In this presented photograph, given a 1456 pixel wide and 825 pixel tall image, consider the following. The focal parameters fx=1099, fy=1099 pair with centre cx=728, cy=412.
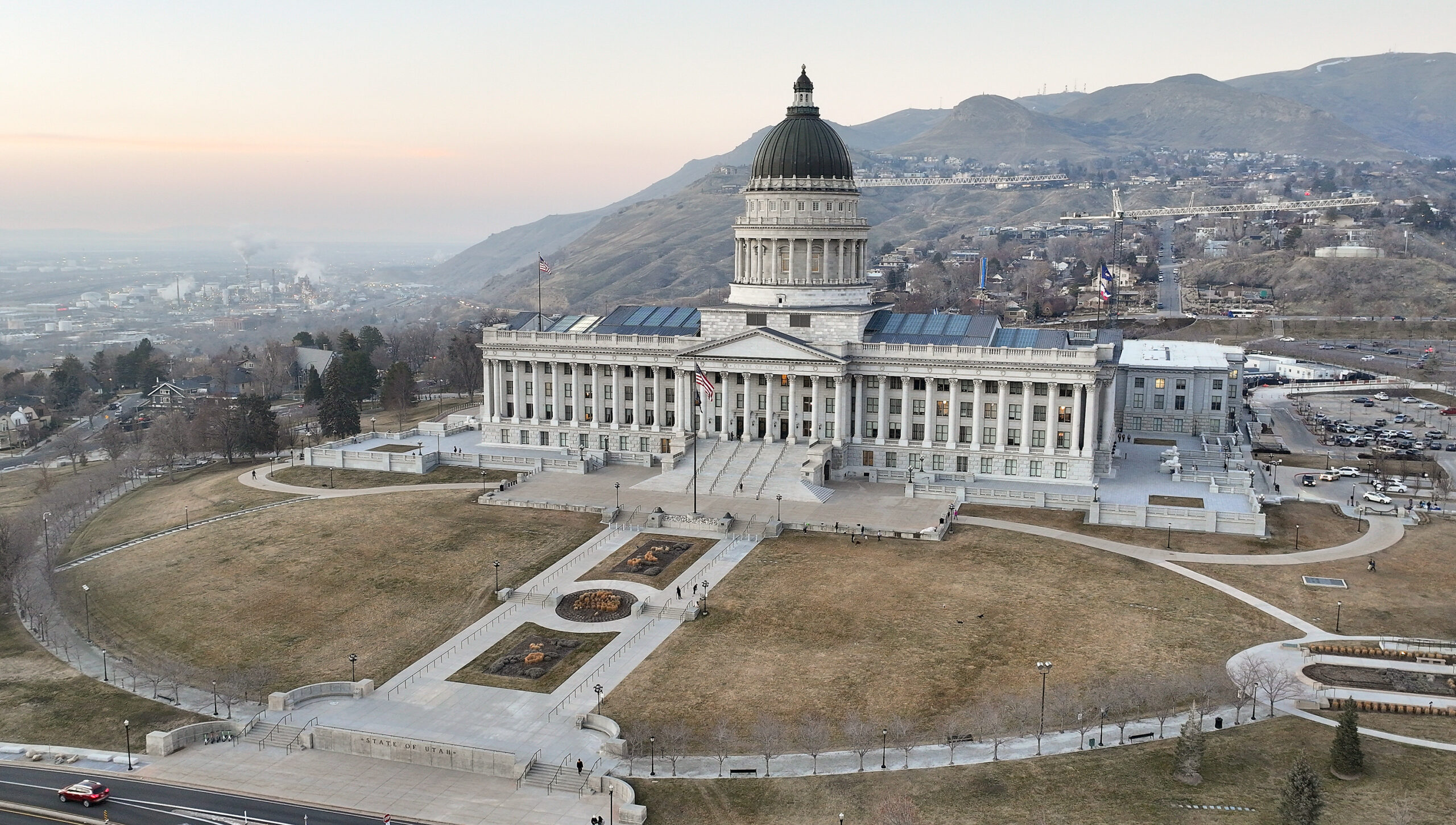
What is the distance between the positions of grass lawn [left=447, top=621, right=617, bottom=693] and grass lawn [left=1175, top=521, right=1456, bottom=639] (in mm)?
42925

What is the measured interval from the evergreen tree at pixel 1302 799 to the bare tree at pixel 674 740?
86.5 feet

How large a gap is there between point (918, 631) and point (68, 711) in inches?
1915

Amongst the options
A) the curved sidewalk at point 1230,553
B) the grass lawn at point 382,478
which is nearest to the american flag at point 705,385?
the grass lawn at point 382,478

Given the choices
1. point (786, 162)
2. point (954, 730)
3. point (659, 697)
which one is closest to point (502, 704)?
point (659, 697)

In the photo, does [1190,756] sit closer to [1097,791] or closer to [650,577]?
[1097,791]

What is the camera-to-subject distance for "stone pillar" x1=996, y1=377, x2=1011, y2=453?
101812 millimetres

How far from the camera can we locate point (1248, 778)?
1945 inches

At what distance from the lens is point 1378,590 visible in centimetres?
7344

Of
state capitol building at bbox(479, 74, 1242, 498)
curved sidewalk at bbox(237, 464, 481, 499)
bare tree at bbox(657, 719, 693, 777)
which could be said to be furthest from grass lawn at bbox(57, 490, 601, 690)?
state capitol building at bbox(479, 74, 1242, 498)

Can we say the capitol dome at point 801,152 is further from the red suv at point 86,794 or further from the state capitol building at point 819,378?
the red suv at point 86,794

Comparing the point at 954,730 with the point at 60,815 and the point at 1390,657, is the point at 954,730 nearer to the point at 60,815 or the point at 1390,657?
the point at 1390,657

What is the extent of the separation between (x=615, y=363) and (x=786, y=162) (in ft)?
89.1

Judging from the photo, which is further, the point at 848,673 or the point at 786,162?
the point at 786,162

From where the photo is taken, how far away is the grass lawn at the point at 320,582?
6825cm
